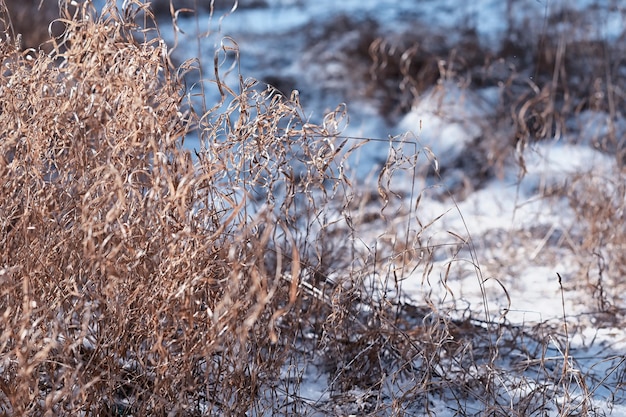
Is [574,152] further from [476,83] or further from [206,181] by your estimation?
[206,181]

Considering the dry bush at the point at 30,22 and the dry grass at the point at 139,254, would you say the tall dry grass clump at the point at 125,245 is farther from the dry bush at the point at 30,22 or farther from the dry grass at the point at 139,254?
the dry bush at the point at 30,22

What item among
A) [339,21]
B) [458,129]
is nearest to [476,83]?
[458,129]

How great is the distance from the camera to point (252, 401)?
5.33 ft

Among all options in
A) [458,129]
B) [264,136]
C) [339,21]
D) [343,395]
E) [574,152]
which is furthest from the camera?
[339,21]

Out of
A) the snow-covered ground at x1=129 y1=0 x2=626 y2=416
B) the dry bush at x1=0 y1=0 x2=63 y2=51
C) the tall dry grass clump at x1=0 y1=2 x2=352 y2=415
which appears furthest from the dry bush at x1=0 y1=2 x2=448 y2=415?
the dry bush at x1=0 y1=0 x2=63 y2=51

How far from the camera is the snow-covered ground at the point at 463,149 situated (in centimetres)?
257

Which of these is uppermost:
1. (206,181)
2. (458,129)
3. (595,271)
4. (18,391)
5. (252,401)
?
(206,181)

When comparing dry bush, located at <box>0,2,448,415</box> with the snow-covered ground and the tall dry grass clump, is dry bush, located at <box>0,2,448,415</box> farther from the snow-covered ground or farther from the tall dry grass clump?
the snow-covered ground

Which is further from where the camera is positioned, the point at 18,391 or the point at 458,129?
the point at 458,129

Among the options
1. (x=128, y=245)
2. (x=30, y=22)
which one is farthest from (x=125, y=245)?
(x=30, y=22)

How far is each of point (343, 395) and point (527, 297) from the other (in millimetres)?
1322

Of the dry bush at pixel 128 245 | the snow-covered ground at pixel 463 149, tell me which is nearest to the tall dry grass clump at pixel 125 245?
the dry bush at pixel 128 245

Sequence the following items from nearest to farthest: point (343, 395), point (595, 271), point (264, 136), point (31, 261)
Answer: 1. point (31, 261)
2. point (264, 136)
3. point (343, 395)
4. point (595, 271)

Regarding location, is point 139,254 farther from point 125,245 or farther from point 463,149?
point 463,149
